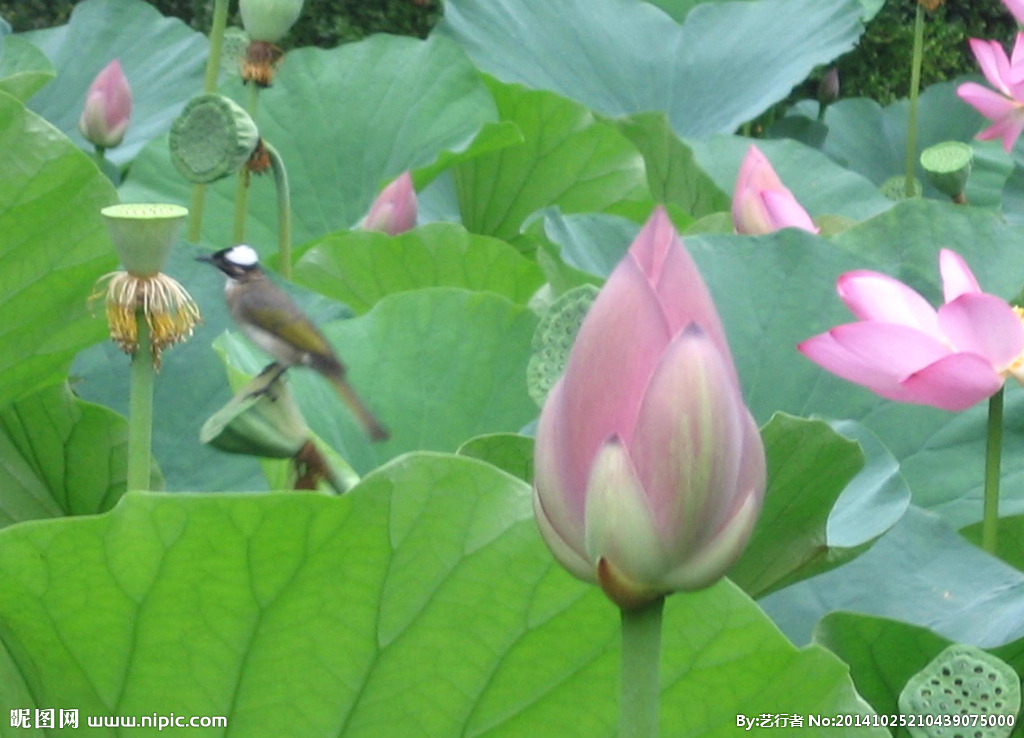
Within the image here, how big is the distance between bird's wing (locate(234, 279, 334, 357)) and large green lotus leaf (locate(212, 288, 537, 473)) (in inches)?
7.3

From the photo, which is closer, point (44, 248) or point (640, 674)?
point (640, 674)

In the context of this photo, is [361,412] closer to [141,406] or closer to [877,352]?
[141,406]

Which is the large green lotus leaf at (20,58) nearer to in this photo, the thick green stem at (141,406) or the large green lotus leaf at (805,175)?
the large green lotus leaf at (805,175)

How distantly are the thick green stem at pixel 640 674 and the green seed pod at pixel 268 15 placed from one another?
854 millimetres

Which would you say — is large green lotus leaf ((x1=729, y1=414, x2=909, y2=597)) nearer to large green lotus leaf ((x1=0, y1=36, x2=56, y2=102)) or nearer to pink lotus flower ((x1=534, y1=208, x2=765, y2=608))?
pink lotus flower ((x1=534, y1=208, x2=765, y2=608))

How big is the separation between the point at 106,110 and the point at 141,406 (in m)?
1.05

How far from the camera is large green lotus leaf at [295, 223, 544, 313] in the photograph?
1.20 m

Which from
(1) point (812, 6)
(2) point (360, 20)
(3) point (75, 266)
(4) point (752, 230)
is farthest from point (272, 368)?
(2) point (360, 20)

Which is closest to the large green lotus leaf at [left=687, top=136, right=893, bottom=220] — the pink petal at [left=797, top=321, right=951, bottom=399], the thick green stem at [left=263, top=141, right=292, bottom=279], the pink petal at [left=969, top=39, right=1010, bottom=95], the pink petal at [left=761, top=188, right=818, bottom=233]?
the pink petal at [left=969, top=39, right=1010, bottom=95]

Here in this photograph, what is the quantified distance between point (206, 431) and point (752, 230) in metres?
0.61

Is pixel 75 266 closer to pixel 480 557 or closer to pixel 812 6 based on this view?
pixel 480 557

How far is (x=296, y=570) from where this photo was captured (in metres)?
0.50

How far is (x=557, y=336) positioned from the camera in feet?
2.06

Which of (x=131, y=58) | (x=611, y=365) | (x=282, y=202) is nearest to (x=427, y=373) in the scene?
(x=282, y=202)
